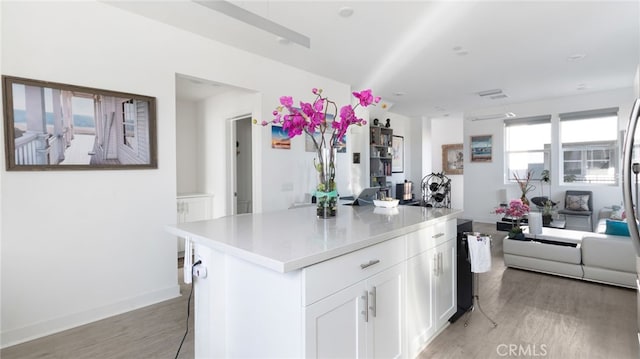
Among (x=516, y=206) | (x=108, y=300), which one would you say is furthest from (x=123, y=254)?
Result: (x=516, y=206)

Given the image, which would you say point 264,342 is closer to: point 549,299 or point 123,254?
point 123,254

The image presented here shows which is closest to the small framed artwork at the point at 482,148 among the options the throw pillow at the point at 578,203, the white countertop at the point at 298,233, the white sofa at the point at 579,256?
the throw pillow at the point at 578,203

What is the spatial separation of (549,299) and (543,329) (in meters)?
0.75

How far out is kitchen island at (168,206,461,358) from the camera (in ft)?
4.14

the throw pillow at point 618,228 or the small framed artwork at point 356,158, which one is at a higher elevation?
the small framed artwork at point 356,158

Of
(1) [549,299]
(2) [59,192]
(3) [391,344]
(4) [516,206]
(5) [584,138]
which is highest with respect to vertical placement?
(5) [584,138]

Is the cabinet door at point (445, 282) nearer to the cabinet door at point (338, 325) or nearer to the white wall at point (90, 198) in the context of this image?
the cabinet door at point (338, 325)

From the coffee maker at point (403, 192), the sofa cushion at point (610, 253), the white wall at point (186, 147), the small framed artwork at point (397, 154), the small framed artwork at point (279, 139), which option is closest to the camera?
the sofa cushion at point (610, 253)

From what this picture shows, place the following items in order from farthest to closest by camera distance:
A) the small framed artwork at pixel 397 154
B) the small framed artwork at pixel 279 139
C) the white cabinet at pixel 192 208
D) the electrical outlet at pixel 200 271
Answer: the small framed artwork at pixel 397 154, the white cabinet at pixel 192 208, the small framed artwork at pixel 279 139, the electrical outlet at pixel 200 271

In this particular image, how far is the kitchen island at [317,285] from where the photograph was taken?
1262mm

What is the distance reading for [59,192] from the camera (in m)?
2.52

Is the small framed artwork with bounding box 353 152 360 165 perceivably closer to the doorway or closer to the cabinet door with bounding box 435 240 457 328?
the doorway

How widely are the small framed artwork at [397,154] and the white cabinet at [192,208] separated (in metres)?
4.43

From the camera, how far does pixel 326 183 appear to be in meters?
2.07
